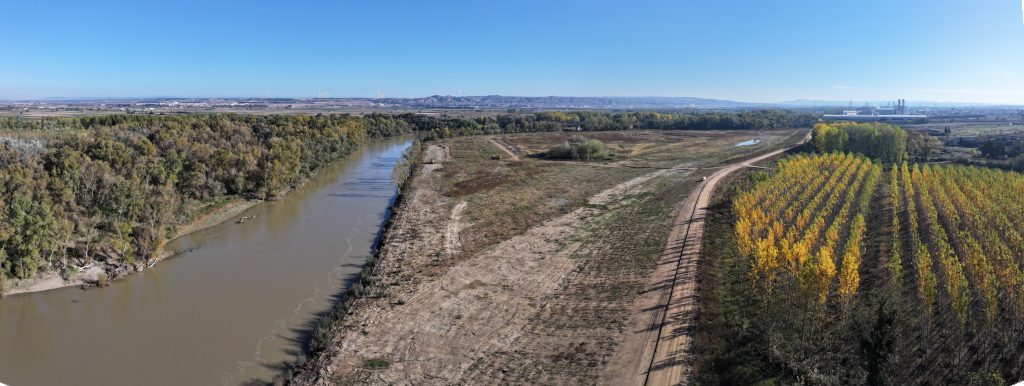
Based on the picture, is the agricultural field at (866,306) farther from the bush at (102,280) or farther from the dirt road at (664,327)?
the bush at (102,280)

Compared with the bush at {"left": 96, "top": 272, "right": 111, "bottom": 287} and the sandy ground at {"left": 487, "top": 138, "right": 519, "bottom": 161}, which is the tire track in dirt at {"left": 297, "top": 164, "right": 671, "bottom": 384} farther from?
the sandy ground at {"left": 487, "top": 138, "right": 519, "bottom": 161}

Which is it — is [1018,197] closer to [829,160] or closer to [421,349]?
[829,160]

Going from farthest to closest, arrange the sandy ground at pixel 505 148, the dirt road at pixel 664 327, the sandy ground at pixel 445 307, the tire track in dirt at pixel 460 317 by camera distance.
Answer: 1. the sandy ground at pixel 505 148
2. the tire track in dirt at pixel 460 317
3. the sandy ground at pixel 445 307
4. the dirt road at pixel 664 327

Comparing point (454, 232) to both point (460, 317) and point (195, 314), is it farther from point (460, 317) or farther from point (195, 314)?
point (195, 314)

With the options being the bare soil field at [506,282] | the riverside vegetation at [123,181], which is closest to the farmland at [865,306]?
the bare soil field at [506,282]

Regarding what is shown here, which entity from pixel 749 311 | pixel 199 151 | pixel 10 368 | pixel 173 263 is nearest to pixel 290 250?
pixel 173 263

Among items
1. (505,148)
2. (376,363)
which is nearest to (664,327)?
(376,363)
